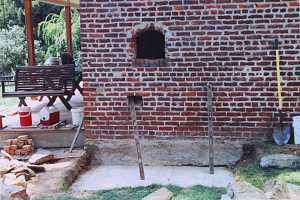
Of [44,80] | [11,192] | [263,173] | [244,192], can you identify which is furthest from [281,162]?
[44,80]

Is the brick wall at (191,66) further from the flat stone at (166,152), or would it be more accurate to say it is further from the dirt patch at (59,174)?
the dirt patch at (59,174)

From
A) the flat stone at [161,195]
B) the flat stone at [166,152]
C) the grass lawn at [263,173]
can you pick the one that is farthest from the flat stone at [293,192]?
the flat stone at [166,152]

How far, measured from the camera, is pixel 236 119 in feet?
23.7

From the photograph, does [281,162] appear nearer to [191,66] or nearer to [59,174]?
[191,66]

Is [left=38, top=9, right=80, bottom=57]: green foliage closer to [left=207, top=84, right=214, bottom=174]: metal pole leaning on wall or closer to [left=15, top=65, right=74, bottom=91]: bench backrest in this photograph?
[left=15, top=65, right=74, bottom=91]: bench backrest

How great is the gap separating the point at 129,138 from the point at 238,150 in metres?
1.64

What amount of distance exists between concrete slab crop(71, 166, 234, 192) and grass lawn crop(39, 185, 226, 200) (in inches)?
10.2

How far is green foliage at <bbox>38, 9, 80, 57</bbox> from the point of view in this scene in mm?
21875

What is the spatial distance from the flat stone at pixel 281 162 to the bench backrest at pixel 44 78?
434 centimetres

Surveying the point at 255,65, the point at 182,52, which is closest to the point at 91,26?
the point at 182,52

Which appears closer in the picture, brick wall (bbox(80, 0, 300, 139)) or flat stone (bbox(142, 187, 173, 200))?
flat stone (bbox(142, 187, 173, 200))

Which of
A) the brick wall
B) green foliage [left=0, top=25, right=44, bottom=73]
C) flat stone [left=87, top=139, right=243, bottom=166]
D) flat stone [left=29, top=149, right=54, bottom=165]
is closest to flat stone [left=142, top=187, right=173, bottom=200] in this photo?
flat stone [left=87, top=139, right=243, bottom=166]

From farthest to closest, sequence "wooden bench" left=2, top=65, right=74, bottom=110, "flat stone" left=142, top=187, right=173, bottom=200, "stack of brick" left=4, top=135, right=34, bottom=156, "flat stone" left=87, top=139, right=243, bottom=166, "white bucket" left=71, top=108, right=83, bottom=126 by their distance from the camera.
→ "wooden bench" left=2, top=65, right=74, bottom=110 → "white bucket" left=71, top=108, right=83, bottom=126 → "stack of brick" left=4, top=135, right=34, bottom=156 → "flat stone" left=87, top=139, right=243, bottom=166 → "flat stone" left=142, top=187, right=173, bottom=200

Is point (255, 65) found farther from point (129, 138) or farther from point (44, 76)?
point (44, 76)
